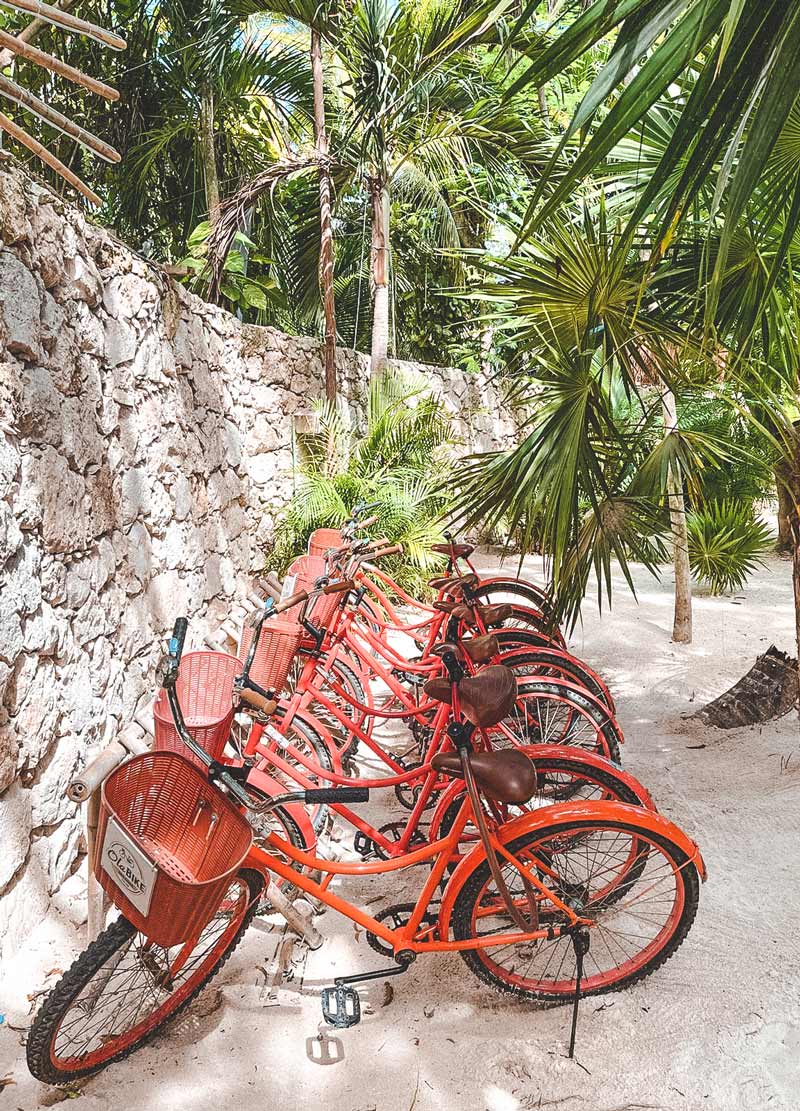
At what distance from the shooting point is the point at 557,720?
3.16m

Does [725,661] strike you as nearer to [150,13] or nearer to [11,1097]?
[11,1097]

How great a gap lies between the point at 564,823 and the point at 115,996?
1149 millimetres

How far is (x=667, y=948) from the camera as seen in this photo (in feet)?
6.59

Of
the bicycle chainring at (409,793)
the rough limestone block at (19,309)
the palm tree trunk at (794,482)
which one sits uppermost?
the rough limestone block at (19,309)

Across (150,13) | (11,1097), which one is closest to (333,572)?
(11,1097)

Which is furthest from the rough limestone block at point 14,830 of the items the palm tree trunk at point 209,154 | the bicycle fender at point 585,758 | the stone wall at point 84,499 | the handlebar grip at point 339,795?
the palm tree trunk at point 209,154

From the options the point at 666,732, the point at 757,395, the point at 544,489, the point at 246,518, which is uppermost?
the point at 757,395

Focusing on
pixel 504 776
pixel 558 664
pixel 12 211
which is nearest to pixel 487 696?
pixel 504 776

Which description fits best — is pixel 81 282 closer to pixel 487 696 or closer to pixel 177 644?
pixel 177 644

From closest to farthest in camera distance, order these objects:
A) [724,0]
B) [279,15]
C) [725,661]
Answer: [724,0], [725,661], [279,15]

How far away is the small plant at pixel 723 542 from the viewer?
20.5 ft

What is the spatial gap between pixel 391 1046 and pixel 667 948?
2.42 ft

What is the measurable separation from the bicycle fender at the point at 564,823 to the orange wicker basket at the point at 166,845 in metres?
0.54

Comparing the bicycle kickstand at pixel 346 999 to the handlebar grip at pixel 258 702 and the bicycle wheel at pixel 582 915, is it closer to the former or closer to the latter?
the bicycle wheel at pixel 582 915
